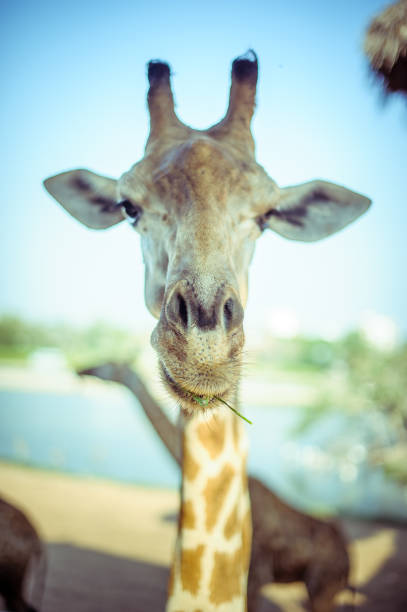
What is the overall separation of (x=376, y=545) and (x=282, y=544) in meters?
4.98

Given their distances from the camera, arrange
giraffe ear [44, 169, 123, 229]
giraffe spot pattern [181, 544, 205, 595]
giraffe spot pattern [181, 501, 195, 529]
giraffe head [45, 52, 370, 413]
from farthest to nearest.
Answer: giraffe ear [44, 169, 123, 229], giraffe spot pattern [181, 501, 195, 529], giraffe spot pattern [181, 544, 205, 595], giraffe head [45, 52, 370, 413]

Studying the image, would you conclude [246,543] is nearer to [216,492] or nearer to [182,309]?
[216,492]

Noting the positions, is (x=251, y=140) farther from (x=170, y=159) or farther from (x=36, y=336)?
(x=36, y=336)

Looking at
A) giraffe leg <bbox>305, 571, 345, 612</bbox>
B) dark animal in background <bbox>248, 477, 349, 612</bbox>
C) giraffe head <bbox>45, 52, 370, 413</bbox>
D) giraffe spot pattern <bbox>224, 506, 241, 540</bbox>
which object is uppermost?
giraffe head <bbox>45, 52, 370, 413</bbox>

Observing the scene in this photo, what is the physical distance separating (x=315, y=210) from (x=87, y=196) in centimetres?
124

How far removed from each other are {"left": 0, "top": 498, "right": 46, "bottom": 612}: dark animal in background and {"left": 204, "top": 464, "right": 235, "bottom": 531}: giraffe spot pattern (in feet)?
5.13

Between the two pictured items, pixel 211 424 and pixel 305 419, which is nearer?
pixel 211 424

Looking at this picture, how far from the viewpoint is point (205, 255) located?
160 centimetres

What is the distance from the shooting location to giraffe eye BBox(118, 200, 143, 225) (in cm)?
204

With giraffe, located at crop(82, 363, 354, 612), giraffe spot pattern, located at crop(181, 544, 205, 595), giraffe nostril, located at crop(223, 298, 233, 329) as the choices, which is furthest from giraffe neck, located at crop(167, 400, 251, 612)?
giraffe, located at crop(82, 363, 354, 612)

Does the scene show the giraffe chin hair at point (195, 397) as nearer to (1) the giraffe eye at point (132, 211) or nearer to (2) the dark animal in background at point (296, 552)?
(1) the giraffe eye at point (132, 211)

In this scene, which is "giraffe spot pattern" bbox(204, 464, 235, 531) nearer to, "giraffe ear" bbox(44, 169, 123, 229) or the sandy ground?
"giraffe ear" bbox(44, 169, 123, 229)

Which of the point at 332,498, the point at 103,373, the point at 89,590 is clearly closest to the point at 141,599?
the point at 89,590

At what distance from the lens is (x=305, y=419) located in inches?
490
